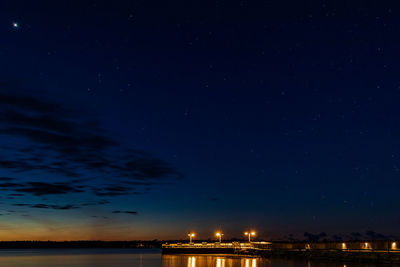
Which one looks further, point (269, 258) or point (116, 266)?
point (116, 266)

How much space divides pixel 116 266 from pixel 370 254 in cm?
6027

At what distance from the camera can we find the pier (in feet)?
197

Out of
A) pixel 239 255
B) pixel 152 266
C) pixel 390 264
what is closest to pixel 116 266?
pixel 152 266

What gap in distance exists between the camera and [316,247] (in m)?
81.1

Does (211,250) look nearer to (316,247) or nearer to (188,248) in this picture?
(188,248)

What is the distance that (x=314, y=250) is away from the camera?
2921 inches

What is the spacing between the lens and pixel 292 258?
79875 millimetres

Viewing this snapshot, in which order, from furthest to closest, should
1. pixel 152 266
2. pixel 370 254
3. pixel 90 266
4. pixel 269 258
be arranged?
pixel 90 266 → pixel 152 266 → pixel 269 258 → pixel 370 254

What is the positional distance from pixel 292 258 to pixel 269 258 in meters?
6.21

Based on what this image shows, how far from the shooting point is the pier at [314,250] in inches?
2359

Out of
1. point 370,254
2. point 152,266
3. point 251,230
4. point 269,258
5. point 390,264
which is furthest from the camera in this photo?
point 251,230

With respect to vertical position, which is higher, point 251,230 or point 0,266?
point 251,230

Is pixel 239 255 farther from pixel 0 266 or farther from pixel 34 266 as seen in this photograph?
pixel 0 266

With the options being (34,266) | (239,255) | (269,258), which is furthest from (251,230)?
(34,266)
